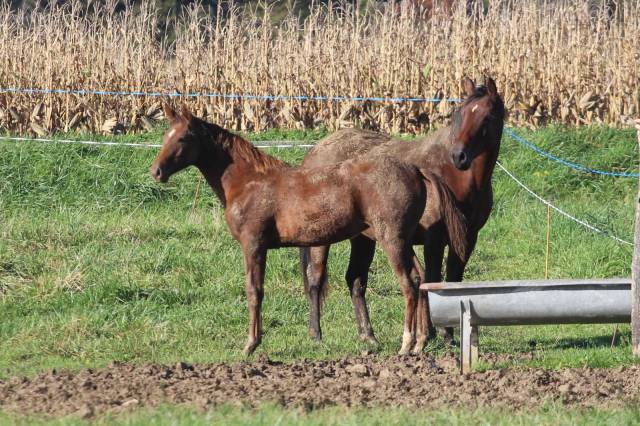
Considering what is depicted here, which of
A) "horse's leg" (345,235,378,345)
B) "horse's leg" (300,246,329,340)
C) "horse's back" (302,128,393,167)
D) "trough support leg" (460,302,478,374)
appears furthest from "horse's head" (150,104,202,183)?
"trough support leg" (460,302,478,374)

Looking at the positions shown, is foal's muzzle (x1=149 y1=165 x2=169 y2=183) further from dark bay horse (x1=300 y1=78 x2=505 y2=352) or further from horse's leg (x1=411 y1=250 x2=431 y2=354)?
horse's leg (x1=411 y1=250 x2=431 y2=354)

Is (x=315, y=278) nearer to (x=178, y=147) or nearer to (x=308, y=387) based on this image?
(x=178, y=147)

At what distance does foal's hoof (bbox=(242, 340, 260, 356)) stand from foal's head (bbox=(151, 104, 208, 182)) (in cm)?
158

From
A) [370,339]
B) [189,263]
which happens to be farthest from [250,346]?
[189,263]

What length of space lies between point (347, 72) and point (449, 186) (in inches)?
438

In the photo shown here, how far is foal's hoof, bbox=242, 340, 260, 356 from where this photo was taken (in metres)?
9.70

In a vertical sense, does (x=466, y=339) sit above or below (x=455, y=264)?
below

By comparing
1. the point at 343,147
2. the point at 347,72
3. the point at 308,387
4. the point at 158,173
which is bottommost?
the point at 308,387

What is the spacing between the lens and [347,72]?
2169 centimetres

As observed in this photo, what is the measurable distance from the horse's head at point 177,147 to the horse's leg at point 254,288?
95 centimetres

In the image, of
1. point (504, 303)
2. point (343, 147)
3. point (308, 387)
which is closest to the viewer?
point (308, 387)

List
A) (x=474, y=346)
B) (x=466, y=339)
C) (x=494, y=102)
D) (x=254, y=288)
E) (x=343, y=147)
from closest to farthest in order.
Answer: (x=466, y=339), (x=474, y=346), (x=254, y=288), (x=494, y=102), (x=343, y=147)

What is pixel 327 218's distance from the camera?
975 centimetres

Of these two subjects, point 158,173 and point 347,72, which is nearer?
point 158,173
